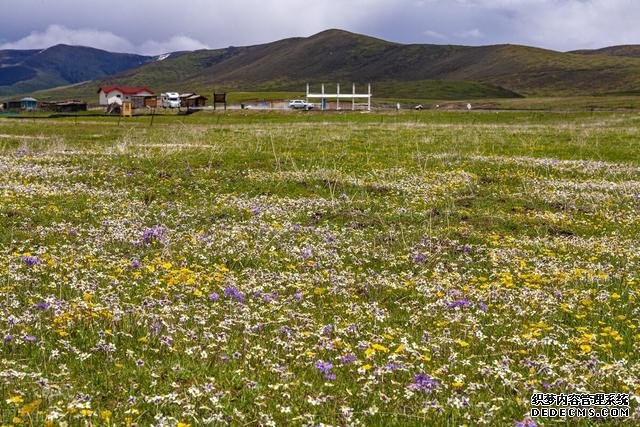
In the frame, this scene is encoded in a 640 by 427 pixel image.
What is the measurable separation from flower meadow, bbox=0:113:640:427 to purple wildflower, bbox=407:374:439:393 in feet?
0.07

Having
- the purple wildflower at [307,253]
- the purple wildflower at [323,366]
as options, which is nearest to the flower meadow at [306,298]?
the purple wildflower at [323,366]

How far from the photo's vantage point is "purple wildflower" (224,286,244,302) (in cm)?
1014

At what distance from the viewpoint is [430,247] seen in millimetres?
14539

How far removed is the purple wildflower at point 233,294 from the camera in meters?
10.1

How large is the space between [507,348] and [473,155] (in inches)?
1053

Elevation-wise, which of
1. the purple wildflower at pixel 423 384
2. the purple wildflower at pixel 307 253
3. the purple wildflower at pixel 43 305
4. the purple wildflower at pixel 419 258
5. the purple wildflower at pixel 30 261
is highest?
the purple wildflower at pixel 30 261

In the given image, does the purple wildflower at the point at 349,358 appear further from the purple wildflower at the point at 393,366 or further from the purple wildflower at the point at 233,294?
the purple wildflower at the point at 233,294

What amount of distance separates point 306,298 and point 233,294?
134 centimetres

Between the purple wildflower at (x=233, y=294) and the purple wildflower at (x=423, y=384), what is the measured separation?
13.3 feet

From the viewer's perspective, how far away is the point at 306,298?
10.5 metres

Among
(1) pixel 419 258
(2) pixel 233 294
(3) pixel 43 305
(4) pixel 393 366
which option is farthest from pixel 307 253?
(4) pixel 393 366

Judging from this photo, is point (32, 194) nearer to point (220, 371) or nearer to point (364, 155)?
point (220, 371)

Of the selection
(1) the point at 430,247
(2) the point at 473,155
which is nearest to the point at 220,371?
(1) the point at 430,247

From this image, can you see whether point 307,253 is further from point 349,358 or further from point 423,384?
point 423,384
